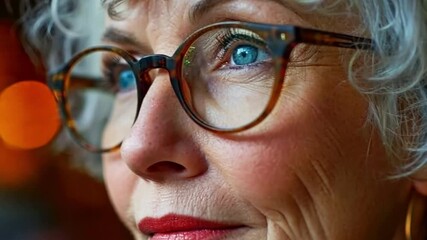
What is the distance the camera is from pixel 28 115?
1.73 meters

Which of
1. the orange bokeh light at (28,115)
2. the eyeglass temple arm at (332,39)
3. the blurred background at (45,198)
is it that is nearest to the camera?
the eyeglass temple arm at (332,39)

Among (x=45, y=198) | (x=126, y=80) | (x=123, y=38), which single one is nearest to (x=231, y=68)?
(x=123, y=38)

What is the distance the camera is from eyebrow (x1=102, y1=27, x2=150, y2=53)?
1.17 meters

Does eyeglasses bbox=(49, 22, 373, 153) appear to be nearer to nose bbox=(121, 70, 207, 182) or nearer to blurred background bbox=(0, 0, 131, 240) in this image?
nose bbox=(121, 70, 207, 182)

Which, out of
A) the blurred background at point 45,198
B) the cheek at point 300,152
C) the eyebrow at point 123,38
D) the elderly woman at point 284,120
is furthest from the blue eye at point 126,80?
the blurred background at point 45,198

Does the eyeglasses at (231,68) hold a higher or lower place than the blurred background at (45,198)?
higher

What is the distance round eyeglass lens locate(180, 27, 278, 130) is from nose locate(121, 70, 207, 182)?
3cm

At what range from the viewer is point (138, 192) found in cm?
118

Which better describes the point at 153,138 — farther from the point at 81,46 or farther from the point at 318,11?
the point at 81,46

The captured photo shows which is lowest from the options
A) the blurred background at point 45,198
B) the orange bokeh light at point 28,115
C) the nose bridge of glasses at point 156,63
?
the blurred background at point 45,198

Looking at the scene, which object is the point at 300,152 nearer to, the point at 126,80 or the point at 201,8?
the point at 201,8

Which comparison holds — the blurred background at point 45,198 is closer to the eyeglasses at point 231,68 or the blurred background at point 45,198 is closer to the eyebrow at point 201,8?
the eyeglasses at point 231,68

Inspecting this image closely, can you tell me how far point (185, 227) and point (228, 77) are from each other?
0.23 metres

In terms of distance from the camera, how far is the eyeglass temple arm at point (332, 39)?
947 millimetres
